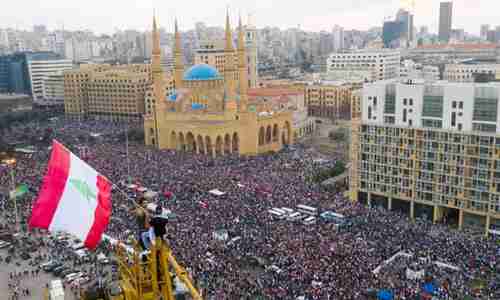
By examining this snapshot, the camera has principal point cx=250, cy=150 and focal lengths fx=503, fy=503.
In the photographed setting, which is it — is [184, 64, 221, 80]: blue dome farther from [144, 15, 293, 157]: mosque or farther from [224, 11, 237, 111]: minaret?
[224, 11, 237, 111]: minaret

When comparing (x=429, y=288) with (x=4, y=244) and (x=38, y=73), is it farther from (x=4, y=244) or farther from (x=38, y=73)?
(x=38, y=73)

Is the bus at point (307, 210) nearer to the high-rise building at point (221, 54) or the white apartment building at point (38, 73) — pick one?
the high-rise building at point (221, 54)

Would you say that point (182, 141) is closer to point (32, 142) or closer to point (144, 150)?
point (144, 150)

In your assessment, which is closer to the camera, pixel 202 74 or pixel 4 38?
pixel 202 74

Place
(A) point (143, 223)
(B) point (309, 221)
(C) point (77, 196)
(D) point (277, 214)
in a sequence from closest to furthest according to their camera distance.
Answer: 1. (A) point (143, 223)
2. (C) point (77, 196)
3. (B) point (309, 221)
4. (D) point (277, 214)

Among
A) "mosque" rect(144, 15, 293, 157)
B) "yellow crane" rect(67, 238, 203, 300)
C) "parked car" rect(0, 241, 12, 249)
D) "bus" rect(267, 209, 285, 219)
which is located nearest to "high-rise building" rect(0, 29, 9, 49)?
"mosque" rect(144, 15, 293, 157)

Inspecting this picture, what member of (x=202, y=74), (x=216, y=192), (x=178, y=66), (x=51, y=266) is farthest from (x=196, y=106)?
(x=51, y=266)

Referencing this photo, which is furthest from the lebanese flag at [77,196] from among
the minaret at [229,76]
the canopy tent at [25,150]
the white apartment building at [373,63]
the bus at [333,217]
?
the white apartment building at [373,63]
